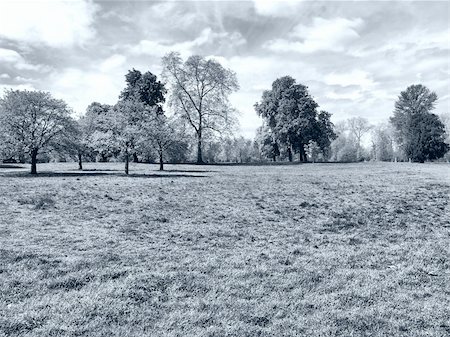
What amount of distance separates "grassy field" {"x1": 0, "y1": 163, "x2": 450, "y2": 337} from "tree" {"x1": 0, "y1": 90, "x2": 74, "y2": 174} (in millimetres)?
15217

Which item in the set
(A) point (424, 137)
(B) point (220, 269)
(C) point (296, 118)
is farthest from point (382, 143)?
(B) point (220, 269)

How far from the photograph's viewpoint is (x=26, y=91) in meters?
25.7

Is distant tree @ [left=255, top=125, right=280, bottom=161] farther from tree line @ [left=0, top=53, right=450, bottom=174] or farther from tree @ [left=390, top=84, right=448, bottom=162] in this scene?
tree @ [left=390, top=84, right=448, bottom=162]

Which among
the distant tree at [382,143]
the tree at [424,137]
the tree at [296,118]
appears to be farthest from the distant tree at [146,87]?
the distant tree at [382,143]

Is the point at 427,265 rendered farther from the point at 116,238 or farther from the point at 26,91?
the point at 26,91

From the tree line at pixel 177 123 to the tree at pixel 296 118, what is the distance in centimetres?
15

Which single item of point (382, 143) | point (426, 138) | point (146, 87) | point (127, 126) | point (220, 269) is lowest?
point (220, 269)

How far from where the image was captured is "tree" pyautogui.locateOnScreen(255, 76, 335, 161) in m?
52.0

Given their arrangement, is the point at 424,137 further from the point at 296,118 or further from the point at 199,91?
the point at 199,91

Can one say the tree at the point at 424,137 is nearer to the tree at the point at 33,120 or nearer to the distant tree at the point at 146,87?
the distant tree at the point at 146,87

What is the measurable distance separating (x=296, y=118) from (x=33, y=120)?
1456 inches

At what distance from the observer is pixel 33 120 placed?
84.9 ft

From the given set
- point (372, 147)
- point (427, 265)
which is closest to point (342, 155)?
point (372, 147)

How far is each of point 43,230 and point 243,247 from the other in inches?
202
